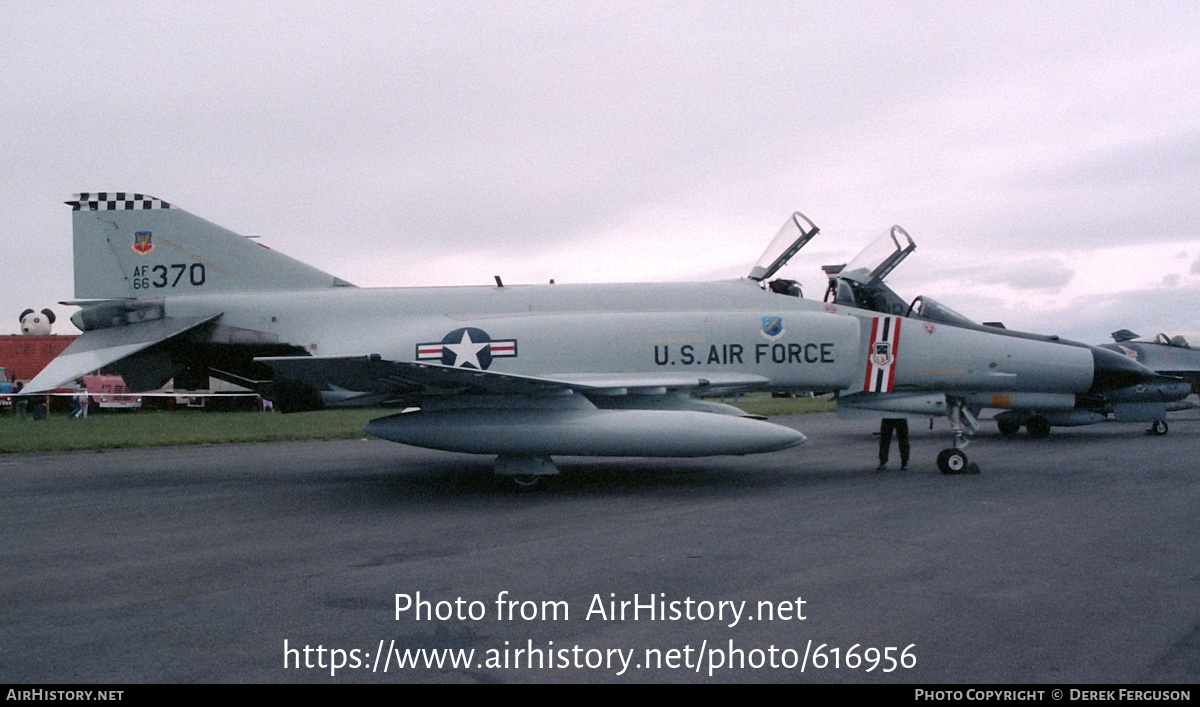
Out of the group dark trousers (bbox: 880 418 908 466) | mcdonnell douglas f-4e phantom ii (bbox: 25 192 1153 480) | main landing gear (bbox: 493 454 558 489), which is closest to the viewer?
main landing gear (bbox: 493 454 558 489)

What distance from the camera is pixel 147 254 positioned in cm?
1125

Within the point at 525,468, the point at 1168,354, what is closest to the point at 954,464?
the point at 525,468

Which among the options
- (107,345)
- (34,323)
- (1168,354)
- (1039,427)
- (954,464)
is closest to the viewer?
(954,464)

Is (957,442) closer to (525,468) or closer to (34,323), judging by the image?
(525,468)

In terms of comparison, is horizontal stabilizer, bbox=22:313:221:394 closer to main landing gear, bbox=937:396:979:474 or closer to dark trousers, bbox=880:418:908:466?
dark trousers, bbox=880:418:908:466

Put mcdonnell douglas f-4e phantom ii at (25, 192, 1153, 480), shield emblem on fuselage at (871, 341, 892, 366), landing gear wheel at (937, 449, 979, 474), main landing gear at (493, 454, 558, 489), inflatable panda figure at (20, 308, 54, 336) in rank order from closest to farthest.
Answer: main landing gear at (493, 454, 558, 489)
mcdonnell douglas f-4e phantom ii at (25, 192, 1153, 480)
landing gear wheel at (937, 449, 979, 474)
shield emblem on fuselage at (871, 341, 892, 366)
inflatable panda figure at (20, 308, 54, 336)

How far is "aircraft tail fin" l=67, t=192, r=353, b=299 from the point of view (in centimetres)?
1121

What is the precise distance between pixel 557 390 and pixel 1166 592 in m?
5.96

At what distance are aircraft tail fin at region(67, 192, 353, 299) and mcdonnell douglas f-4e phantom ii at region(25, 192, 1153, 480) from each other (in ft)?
0.06

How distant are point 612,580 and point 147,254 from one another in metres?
9.28

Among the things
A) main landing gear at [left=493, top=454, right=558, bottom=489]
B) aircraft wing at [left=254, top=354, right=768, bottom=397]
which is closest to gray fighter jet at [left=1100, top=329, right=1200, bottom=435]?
aircraft wing at [left=254, top=354, right=768, bottom=397]

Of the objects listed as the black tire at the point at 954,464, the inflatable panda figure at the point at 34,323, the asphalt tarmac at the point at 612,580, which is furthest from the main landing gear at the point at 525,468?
the inflatable panda figure at the point at 34,323

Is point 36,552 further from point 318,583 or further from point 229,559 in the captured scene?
point 318,583
